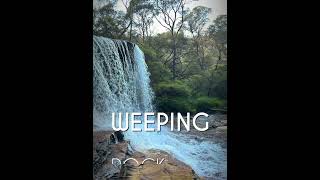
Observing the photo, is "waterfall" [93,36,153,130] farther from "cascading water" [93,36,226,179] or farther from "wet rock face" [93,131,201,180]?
"wet rock face" [93,131,201,180]

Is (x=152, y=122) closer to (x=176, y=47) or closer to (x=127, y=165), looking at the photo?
(x=127, y=165)

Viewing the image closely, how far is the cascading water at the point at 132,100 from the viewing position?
134 inches

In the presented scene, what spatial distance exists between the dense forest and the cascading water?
7 centimetres

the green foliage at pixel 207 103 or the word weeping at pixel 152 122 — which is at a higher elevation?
the green foliage at pixel 207 103

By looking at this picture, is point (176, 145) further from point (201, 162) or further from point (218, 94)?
point (218, 94)

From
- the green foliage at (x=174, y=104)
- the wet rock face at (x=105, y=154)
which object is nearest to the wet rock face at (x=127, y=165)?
the wet rock face at (x=105, y=154)

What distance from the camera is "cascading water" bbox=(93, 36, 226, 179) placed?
3.41 m

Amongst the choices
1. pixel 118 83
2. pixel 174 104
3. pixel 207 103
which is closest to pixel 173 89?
pixel 174 104

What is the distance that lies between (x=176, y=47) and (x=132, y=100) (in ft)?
1.58

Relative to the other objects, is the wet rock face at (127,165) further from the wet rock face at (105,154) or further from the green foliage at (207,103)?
the green foliage at (207,103)

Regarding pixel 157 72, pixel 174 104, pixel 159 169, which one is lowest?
pixel 159 169

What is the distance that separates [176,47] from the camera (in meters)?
3.46

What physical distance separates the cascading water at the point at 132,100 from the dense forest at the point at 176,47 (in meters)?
0.07

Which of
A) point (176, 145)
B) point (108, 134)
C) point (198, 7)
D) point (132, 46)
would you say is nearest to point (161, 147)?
point (176, 145)
